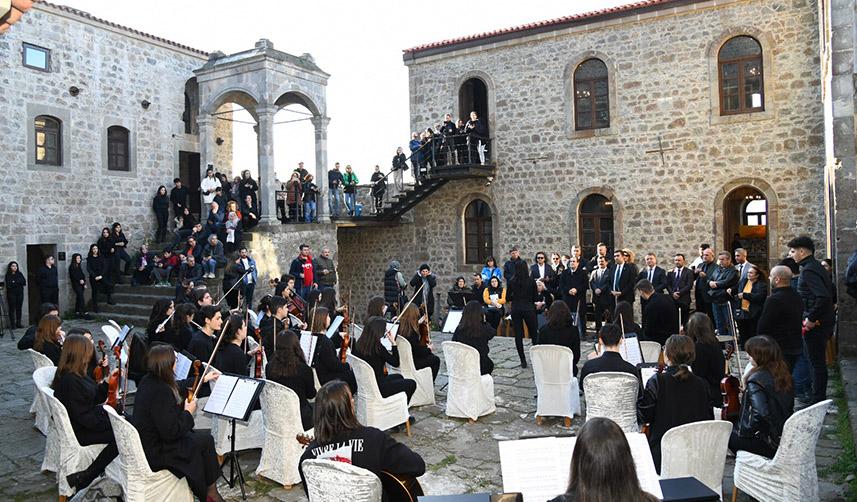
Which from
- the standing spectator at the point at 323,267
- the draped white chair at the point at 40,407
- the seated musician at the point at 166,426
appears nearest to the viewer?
the seated musician at the point at 166,426

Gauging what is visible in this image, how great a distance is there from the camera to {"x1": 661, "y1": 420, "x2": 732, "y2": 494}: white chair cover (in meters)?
4.20

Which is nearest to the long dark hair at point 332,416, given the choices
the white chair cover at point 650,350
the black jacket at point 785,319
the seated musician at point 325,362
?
the seated musician at point 325,362

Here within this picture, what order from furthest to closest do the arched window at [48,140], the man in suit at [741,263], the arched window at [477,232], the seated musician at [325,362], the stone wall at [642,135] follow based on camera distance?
the arched window at [477,232] → the arched window at [48,140] → the stone wall at [642,135] → the man in suit at [741,263] → the seated musician at [325,362]

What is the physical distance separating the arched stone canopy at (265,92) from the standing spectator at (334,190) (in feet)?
2.38

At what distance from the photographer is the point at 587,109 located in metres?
16.0

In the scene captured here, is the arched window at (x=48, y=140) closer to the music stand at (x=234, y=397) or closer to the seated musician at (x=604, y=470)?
the music stand at (x=234, y=397)

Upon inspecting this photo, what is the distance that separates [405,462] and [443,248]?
571 inches

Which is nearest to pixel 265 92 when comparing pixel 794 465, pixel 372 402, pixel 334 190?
pixel 334 190

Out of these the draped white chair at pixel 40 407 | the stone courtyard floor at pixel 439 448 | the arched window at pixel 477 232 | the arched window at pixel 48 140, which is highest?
the arched window at pixel 48 140

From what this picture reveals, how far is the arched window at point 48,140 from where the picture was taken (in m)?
14.3

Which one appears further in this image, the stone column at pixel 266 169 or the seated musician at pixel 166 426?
the stone column at pixel 266 169

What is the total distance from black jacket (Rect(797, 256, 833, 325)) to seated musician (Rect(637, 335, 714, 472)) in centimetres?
326

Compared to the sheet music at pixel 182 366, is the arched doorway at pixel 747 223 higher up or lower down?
higher up

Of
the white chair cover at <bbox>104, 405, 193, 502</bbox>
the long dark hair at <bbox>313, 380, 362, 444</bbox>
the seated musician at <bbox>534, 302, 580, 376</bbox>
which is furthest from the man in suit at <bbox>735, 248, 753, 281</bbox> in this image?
the white chair cover at <bbox>104, 405, 193, 502</bbox>
